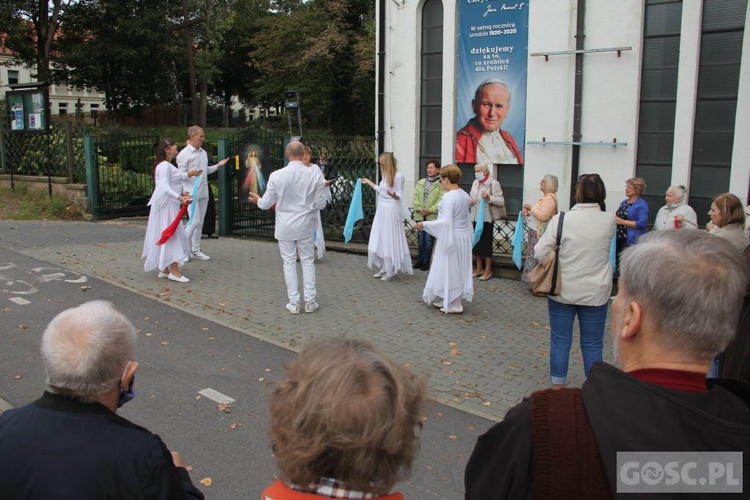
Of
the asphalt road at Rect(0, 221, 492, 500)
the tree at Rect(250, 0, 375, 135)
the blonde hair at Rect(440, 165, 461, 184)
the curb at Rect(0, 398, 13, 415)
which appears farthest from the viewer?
the tree at Rect(250, 0, 375, 135)

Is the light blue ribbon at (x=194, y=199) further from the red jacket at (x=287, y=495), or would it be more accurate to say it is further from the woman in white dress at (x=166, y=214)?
the red jacket at (x=287, y=495)

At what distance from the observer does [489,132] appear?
13.0 meters

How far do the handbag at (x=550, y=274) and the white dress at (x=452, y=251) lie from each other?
8.30 feet

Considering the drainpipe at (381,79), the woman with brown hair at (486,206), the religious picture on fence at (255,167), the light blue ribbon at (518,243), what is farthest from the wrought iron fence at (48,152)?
the light blue ribbon at (518,243)

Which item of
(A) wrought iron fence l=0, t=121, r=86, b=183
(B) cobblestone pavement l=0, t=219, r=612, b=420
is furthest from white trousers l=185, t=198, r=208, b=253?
(A) wrought iron fence l=0, t=121, r=86, b=183

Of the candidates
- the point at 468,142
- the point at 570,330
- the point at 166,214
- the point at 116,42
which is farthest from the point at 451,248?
the point at 116,42

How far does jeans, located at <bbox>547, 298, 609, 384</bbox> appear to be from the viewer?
5.30 meters

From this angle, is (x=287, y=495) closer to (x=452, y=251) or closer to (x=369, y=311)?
(x=452, y=251)

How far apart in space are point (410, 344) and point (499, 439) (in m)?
5.41

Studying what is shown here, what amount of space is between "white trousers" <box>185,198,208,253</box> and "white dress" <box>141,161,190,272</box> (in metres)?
1.59

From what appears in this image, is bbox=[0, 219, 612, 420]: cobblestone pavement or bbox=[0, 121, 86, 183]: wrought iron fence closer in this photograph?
bbox=[0, 219, 612, 420]: cobblestone pavement

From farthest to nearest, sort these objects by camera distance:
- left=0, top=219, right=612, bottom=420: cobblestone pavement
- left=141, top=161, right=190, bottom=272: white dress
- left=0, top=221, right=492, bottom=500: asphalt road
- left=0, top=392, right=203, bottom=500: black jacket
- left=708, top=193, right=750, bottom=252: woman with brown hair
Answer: left=141, top=161, right=190, bottom=272: white dress < left=0, top=219, right=612, bottom=420: cobblestone pavement < left=708, top=193, right=750, bottom=252: woman with brown hair < left=0, top=221, right=492, bottom=500: asphalt road < left=0, top=392, right=203, bottom=500: black jacket

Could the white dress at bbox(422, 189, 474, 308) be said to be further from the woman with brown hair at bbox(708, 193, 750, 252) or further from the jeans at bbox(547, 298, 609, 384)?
the woman with brown hair at bbox(708, 193, 750, 252)

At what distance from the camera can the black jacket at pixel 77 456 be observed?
1.99 m
